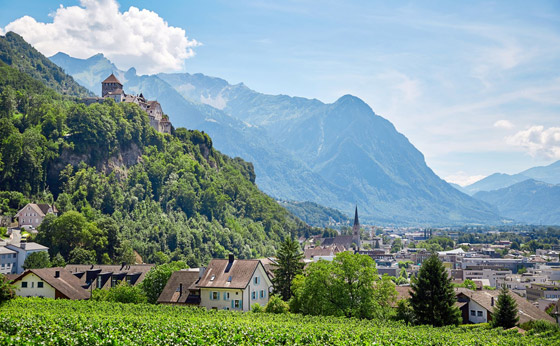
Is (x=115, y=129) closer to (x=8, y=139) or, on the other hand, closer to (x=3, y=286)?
(x=8, y=139)

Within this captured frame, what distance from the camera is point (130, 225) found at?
508 ft

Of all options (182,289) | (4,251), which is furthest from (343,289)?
(4,251)

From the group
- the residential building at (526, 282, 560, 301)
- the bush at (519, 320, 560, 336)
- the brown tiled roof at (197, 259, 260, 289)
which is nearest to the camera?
the bush at (519, 320, 560, 336)

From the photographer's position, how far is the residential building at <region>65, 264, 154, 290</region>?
97375mm

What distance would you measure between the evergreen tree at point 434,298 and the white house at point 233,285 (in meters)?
19.7

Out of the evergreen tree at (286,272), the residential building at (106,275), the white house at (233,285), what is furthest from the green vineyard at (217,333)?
the residential building at (106,275)

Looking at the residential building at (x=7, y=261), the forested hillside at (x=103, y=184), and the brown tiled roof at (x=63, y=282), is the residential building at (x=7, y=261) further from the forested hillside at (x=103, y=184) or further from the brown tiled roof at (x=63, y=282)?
the brown tiled roof at (x=63, y=282)

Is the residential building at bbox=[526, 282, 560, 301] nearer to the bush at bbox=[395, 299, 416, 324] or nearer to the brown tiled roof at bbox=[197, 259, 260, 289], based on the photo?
the bush at bbox=[395, 299, 416, 324]

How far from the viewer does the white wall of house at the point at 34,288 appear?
79500 millimetres

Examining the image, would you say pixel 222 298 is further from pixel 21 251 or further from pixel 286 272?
pixel 21 251

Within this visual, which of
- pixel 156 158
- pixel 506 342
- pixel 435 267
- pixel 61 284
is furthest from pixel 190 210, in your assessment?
pixel 506 342

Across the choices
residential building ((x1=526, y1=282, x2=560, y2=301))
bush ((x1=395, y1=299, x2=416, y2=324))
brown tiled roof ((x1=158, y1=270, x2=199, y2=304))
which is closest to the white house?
brown tiled roof ((x1=158, y1=270, x2=199, y2=304))

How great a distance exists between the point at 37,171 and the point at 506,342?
130121 mm

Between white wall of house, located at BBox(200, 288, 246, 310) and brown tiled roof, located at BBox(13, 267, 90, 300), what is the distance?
66.6 feet
